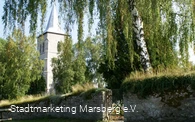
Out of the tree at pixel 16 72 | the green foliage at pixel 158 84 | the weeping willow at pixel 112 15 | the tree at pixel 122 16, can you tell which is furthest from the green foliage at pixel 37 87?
the weeping willow at pixel 112 15

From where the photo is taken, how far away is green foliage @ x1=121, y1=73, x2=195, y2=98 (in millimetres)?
8008

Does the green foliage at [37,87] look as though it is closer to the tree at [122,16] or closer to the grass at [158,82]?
the grass at [158,82]

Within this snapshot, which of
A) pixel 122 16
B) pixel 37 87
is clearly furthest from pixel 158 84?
pixel 37 87

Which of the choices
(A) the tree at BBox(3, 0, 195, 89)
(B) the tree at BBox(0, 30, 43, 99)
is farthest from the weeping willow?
(B) the tree at BBox(0, 30, 43, 99)

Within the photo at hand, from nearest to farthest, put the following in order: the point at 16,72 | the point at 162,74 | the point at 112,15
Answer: the point at 112,15 → the point at 162,74 → the point at 16,72

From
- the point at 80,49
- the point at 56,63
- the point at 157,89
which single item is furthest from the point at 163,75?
the point at 56,63

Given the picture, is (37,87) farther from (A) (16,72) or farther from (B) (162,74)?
(B) (162,74)

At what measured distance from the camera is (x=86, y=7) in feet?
23.9

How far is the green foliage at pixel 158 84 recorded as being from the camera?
8008 mm

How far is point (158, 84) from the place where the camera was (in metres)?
8.55

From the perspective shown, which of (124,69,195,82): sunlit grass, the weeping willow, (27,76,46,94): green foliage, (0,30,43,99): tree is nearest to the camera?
the weeping willow

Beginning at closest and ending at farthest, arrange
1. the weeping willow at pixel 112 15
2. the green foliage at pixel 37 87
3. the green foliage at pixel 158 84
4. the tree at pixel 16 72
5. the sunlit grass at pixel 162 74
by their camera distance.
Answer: the weeping willow at pixel 112 15, the green foliage at pixel 158 84, the sunlit grass at pixel 162 74, the tree at pixel 16 72, the green foliage at pixel 37 87

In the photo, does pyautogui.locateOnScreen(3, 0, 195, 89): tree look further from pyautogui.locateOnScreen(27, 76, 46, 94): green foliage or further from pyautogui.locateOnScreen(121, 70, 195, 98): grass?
pyautogui.locateOnScreen(27, 76, 46, 94): green foliage

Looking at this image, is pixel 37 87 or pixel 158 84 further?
pixel 37 87
